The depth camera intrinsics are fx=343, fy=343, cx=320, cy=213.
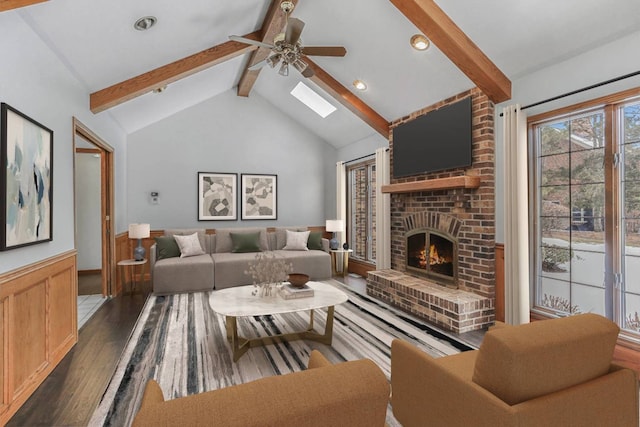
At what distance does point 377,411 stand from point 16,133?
267cm

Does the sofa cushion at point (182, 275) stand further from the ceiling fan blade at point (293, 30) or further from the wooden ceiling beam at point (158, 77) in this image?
the ceiling fan blade at point (293, 30)

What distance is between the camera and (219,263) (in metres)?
5.33

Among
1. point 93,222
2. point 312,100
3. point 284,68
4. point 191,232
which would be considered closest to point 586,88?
point 284,68

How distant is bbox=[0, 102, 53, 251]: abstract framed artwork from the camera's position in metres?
2.07

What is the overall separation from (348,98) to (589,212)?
3.32 metres

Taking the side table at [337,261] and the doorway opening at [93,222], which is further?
the side table at [337,261]

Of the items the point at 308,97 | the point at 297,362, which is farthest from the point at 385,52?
the point at 297,362

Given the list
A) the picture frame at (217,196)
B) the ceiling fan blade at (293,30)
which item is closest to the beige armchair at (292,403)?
the ceiling fan blade at (293,30)

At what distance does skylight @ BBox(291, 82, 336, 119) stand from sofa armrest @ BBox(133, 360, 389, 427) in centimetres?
550

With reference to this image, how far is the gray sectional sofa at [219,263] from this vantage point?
16.5ft

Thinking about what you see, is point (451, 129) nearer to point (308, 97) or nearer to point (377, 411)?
point (308, 97)

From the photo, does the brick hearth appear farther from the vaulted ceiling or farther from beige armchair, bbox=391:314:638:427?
the vaulted ceiling

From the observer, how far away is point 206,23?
3.47 m

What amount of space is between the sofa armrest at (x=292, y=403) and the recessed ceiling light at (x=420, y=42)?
11.2 ft
